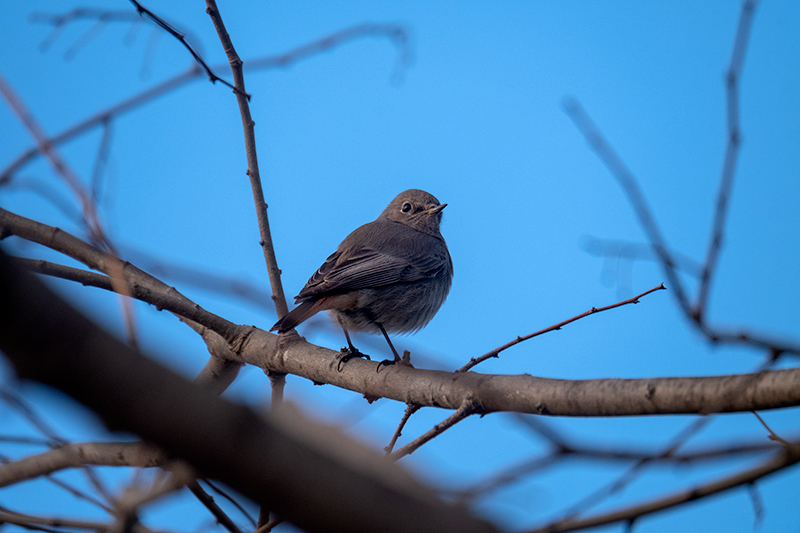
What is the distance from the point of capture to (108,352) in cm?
97

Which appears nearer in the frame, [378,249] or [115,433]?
[115,433]

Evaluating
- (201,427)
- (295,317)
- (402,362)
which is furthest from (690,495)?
(295,317)

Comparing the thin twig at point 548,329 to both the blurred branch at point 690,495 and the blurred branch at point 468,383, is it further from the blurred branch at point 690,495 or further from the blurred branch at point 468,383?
the blurred branch at point 690,495

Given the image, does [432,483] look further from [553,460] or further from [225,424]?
[225,424]

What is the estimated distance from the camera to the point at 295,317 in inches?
165

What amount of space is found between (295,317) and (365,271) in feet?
4.97

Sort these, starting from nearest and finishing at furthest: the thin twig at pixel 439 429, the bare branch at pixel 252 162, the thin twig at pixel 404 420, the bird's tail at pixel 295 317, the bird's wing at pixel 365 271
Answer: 1. the thin twig at pixel 439 429
2. the thin twig at pixel 404 420
3. the bare branch at pixel 252 162
4. the bird's tail at pixel 295 317
5. the bird's wing at pixel 365 271

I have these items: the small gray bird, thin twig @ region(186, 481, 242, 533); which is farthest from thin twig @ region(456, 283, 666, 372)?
the small gray bird

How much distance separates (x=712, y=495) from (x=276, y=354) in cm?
292

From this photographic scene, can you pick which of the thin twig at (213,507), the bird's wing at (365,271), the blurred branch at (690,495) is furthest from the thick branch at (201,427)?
the bird's wing at (365,271)

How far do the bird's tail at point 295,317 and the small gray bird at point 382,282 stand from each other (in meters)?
0.03

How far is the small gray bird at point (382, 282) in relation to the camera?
17.5 feet

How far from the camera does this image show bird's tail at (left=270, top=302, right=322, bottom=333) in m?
4.04

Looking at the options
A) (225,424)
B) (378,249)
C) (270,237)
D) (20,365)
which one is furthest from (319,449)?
(378,249)
